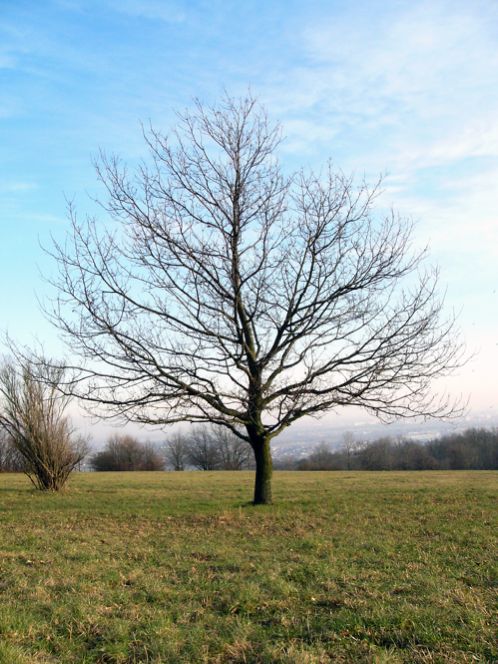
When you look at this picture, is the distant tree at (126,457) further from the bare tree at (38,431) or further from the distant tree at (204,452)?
the bare tree at (38,431)

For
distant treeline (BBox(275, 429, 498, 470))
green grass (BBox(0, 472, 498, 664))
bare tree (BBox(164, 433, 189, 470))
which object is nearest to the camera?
green grass (BBox(0, 472, 498, 664))

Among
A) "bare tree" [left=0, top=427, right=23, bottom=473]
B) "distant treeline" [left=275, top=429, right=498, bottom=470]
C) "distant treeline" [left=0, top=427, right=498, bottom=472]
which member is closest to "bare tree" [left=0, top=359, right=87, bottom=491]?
"bare tree" [left=0, top=427, right=23, bottom=473]

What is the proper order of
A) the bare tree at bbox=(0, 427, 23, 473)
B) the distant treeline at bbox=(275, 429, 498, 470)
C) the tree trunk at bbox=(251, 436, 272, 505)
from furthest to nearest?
the distant treeline at bbox=(275, 429, 498, 470) → the bare tree at bbox=(0, 427, 23, 473) → the tree trunk at bbox=(251, 436, 272, 505)

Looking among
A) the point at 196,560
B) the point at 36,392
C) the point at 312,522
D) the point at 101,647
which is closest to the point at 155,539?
the point at 196,560

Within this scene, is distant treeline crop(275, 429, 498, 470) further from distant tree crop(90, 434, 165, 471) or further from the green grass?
the green grass

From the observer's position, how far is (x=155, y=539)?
1014 cm

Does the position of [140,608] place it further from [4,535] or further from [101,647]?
[4,535]

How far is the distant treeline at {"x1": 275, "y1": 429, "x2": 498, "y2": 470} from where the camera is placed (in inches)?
2808

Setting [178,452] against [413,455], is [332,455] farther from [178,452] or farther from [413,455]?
[178,452]

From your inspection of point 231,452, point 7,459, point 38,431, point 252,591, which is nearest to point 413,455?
point 231,452

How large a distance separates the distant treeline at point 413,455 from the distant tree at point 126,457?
17.7 meters

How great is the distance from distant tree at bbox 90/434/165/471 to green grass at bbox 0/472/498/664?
66.4 m

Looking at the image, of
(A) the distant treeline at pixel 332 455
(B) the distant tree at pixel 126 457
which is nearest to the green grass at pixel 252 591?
(A) the distant treeline at pixel 332 455

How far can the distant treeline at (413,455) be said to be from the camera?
71.3 m
